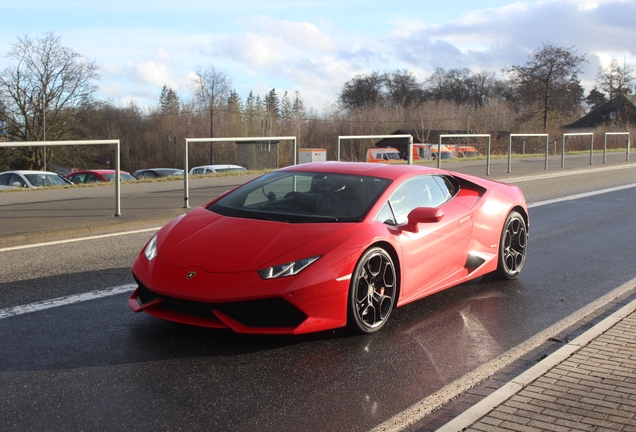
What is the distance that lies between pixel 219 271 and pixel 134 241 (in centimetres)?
487

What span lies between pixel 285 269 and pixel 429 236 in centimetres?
168

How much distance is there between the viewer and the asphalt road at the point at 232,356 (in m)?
3.80

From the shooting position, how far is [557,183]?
1927 cm

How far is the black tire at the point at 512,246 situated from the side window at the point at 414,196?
109cm

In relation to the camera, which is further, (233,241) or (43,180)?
(43,180)

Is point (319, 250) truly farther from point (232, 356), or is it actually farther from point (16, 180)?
point (16, 180)

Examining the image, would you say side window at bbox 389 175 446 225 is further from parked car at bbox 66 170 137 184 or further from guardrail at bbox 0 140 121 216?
parked car at bbox 66 170 137 184

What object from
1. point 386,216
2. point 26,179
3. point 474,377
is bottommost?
point 474,377

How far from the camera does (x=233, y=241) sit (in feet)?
16.9

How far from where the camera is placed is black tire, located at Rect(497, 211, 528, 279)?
7238 millimetres

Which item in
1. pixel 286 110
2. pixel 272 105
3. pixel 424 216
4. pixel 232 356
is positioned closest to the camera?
pixel 232 356

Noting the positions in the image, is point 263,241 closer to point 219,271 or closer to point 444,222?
point 219,271

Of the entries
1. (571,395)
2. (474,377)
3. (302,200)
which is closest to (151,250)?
(302,200)

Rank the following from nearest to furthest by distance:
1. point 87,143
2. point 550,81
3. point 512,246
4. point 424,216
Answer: point 424,216 < point 512,246 < point 87,143 < point 550,81
